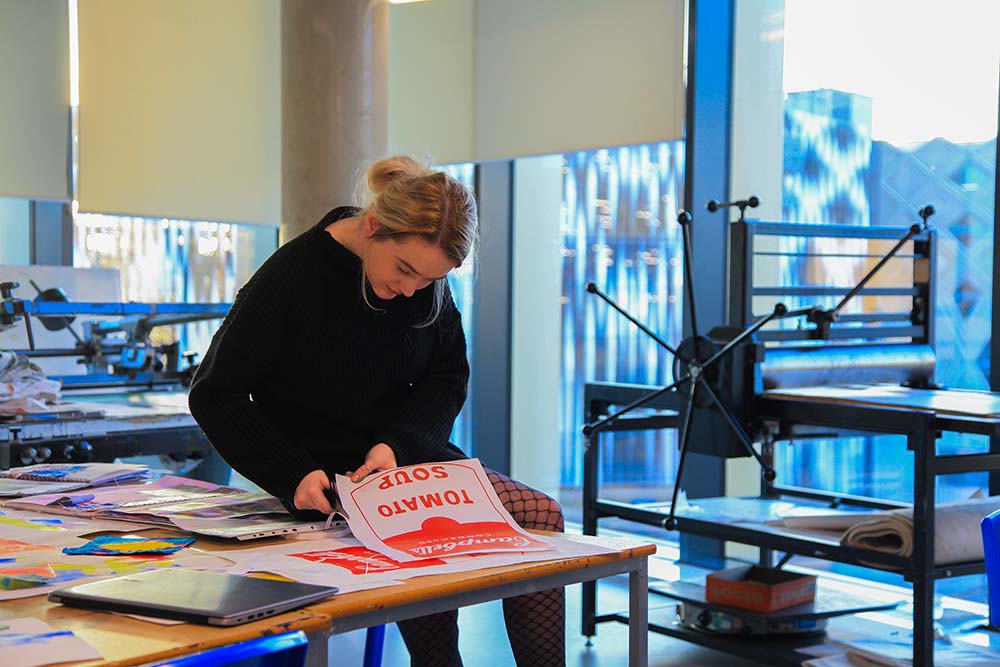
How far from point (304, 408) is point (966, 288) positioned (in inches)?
105

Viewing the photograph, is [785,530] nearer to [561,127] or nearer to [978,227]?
[978,227]

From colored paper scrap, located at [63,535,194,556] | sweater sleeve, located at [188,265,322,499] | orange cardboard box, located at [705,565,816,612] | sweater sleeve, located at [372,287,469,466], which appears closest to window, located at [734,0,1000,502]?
orange cardboard box, located at [705,565,816,612]

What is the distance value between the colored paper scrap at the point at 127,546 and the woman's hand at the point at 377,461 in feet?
1.07

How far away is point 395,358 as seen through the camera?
2.21 meters

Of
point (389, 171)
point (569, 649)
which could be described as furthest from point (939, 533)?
point (389, 171)

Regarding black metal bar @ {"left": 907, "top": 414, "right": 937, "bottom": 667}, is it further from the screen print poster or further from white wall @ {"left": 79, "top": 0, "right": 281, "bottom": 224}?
white wall @ {"left": 79, "top": 0, "right": 281, "bottom": 224}

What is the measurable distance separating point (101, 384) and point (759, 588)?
7.41 feet

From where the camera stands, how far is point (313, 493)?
72.8 inches

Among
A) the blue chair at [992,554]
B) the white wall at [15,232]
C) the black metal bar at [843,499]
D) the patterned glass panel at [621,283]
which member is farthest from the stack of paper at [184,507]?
the white wall at [15,232]

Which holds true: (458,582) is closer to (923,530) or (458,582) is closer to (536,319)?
(923,530)

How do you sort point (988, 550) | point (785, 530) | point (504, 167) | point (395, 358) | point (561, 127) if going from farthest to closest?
point (504, 167) → point (561, 127) → point (785, 530) → point (395, 358) → point (988, 550)

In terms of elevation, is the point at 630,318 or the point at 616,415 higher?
the point at 630,318

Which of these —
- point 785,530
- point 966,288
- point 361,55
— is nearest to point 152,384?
point 361,55

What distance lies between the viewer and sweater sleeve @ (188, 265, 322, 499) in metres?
1.96
